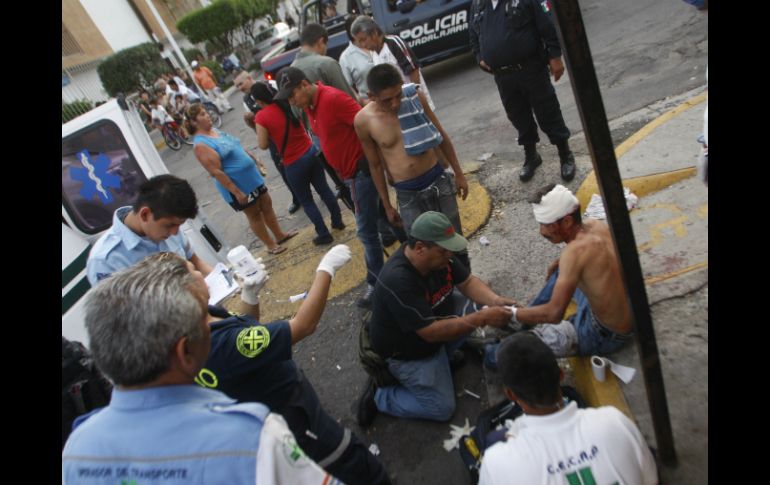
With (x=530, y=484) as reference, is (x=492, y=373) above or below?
below

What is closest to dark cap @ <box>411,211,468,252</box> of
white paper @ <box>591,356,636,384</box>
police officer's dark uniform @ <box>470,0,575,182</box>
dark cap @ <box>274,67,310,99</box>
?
white paper @ <box>591,356,636,384</box>

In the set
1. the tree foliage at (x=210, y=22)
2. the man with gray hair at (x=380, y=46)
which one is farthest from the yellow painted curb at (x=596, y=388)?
the tree foliage at (x=210, y=22)

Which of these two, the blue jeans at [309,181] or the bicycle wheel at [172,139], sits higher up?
the bicycle wheel at [172,139]

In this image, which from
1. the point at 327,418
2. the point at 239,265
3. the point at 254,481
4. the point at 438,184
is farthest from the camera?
the point at 438,184

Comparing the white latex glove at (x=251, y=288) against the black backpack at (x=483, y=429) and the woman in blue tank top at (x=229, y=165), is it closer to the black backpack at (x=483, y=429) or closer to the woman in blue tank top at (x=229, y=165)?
the black backpack at (x=483, y=429)

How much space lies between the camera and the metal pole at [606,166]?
3.93 ft

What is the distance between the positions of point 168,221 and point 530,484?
2.39 meters

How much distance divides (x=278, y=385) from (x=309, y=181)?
122 inches

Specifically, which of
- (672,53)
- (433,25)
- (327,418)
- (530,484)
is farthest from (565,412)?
(433,25)

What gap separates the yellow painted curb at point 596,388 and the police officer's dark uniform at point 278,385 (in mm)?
1236

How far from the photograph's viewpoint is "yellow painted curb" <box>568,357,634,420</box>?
92.1 inches
